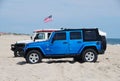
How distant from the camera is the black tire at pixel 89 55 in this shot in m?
18.1

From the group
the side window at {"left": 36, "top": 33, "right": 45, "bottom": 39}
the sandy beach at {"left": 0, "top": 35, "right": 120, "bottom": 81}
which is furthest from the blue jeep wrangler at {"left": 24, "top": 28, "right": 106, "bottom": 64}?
the side window at {"left": 36, "top": 33, "right": 45, "bottom": 39}

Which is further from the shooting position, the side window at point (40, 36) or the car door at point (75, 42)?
the side window at point (40, 36)

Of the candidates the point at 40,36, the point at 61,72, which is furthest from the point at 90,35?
the point at 40,36

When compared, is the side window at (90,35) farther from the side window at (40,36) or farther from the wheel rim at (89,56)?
the side window at (40,36)

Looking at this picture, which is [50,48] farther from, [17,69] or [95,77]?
[95,77]

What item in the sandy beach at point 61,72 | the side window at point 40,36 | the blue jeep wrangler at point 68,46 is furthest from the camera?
the side window at point 40,36

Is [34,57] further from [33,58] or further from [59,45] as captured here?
[59,45]

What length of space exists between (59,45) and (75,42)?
2.27ft

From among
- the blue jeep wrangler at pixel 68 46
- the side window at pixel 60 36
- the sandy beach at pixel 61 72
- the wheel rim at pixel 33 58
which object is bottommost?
the sandy beach at pixel 61 72

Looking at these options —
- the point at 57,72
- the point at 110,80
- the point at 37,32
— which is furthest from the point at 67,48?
the point at 37,32

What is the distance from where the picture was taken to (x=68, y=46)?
1806cm

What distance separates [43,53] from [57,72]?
299cm

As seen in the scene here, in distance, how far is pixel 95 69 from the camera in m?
15.8

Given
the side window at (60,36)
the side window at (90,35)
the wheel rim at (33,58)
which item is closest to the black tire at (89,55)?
the side window at (90,35)
